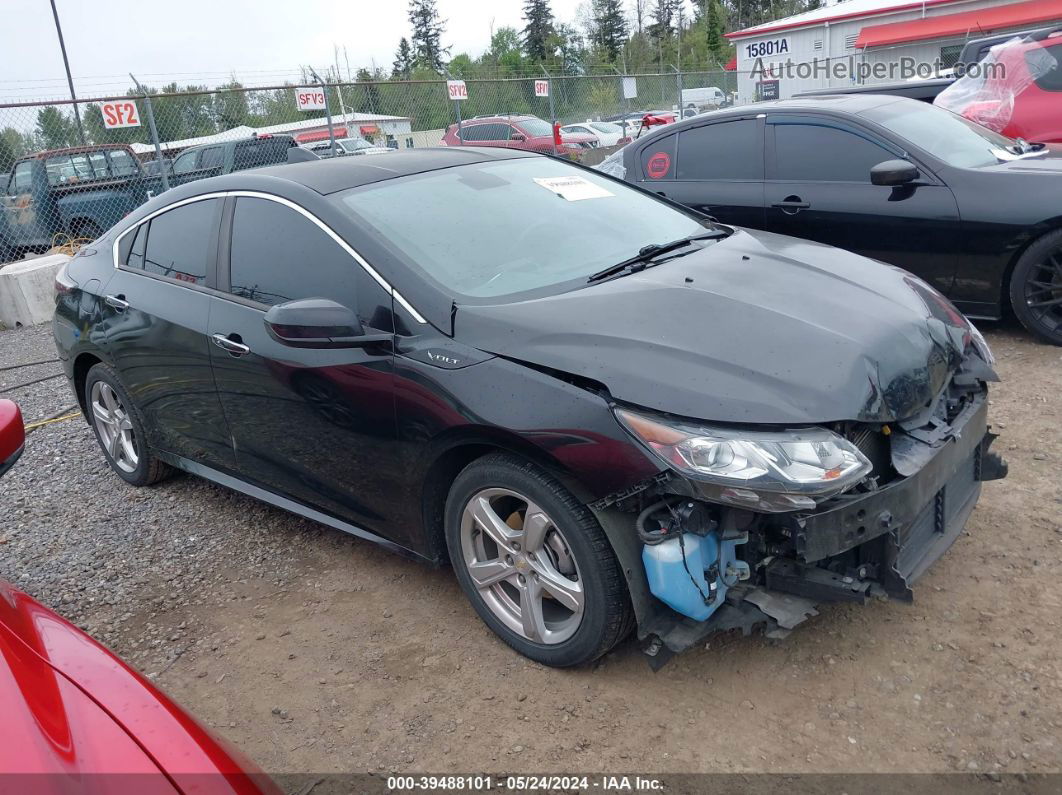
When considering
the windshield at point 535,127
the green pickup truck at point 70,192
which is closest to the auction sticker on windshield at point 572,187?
the green pickup truck at point 70,192

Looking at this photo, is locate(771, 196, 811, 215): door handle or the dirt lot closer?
the dirt lot

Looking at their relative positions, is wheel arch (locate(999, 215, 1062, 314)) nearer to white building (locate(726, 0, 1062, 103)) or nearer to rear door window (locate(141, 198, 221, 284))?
rear door window (locate(141, 198, 221, 284))

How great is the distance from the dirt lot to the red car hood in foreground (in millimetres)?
1025

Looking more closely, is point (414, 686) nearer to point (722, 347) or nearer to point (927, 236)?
point (722, 347)

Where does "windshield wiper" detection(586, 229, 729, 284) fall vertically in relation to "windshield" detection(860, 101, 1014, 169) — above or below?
below

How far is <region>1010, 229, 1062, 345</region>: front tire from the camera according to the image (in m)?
4.97

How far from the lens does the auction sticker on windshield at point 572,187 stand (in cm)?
366

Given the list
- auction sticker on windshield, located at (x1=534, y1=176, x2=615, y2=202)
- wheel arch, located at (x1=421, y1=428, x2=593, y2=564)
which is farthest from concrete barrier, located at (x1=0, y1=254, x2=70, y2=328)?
wheel arch, located at (x1=421, y1=428, x2=593, y2=564)

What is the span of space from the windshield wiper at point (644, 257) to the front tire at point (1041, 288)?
8.23 feet

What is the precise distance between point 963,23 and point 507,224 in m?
29.4

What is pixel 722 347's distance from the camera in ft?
8.23

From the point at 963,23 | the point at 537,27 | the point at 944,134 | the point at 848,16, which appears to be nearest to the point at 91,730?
the point at 944,134

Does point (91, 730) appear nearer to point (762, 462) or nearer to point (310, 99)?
point (762, 462)

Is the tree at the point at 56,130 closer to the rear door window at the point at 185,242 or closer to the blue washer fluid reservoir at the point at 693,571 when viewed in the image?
the rear door window at the point at 185,242
